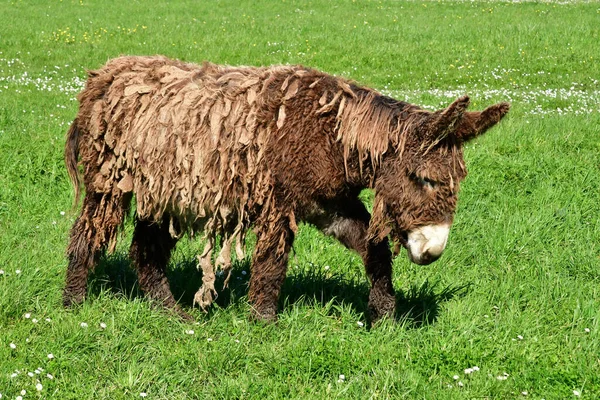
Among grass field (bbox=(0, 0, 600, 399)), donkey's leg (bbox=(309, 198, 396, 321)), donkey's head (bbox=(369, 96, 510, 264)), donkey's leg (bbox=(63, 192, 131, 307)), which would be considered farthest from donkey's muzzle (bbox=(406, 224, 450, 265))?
donkey's leg (bbox=(63, 192, 131, 307))

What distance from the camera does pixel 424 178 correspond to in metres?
4.64

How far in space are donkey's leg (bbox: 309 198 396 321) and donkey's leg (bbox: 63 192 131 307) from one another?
4.60 feet

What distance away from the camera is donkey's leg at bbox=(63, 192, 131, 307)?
→ 5395mm

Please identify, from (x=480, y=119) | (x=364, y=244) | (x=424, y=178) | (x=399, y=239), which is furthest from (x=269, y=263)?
(x=480, y=119)

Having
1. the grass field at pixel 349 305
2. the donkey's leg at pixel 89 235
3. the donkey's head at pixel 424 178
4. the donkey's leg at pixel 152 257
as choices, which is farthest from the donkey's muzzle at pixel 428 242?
the donkey's leg at pixel 89 235

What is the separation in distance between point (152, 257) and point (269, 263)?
1109mm

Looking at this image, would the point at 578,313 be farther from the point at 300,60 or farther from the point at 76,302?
the point at 300,60

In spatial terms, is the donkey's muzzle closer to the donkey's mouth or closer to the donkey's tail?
the donkey's mouth

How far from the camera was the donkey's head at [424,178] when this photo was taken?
454 centimetres

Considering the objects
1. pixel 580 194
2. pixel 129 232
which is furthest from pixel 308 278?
pixel 580 194

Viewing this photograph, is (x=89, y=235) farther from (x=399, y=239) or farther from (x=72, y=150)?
Answer: (x=399, y=239)

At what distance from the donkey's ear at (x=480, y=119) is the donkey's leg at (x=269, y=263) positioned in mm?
1236

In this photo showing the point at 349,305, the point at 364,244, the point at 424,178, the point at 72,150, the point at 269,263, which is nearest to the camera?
the point at 424,178

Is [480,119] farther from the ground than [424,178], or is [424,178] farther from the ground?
[480,119]
